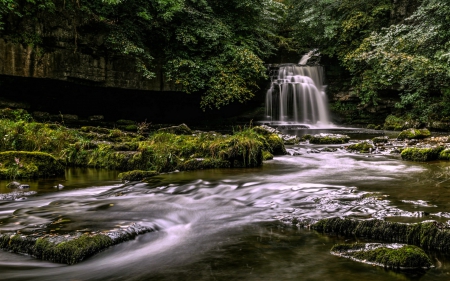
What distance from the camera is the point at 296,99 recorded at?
2128cm

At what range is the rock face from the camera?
45.7 ft

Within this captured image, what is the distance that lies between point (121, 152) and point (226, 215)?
5262mm

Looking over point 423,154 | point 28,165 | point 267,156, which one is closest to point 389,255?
point 423,154

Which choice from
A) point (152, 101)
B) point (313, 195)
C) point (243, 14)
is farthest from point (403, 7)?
point (313, 195)

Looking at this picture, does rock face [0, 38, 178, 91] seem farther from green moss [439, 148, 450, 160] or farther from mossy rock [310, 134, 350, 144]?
green moss [439, 148, 450, 160]

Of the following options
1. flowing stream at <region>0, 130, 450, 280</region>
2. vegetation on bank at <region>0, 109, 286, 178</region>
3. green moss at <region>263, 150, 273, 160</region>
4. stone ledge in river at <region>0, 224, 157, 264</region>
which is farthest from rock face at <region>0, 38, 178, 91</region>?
stone ledge in river at <region>0, 224, 157, 264</region>

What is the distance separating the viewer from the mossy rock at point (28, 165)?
704 cm

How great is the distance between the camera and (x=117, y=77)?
16719 mm

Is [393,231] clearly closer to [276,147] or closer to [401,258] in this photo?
[401,258]

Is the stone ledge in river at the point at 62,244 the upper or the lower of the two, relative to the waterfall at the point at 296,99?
lower

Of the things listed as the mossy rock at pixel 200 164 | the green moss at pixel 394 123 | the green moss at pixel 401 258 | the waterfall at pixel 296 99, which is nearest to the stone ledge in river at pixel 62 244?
the green moss at pixel 401 258

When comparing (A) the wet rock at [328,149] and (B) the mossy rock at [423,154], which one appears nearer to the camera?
(B) the mossy rock at [423,154]

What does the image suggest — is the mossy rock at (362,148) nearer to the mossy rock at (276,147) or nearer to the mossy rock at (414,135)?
the mossy rock at (276,147)

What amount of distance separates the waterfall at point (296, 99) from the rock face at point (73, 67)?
6813mm
